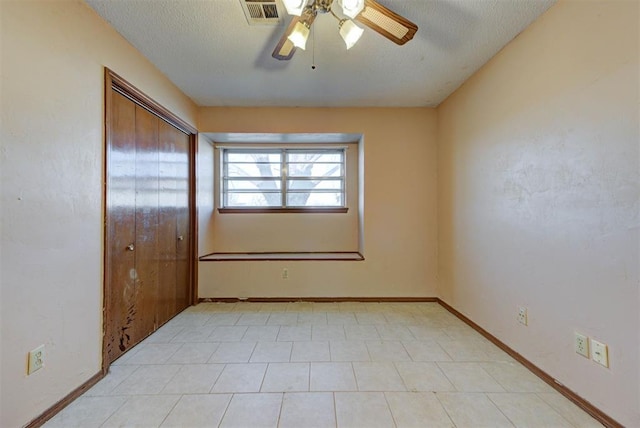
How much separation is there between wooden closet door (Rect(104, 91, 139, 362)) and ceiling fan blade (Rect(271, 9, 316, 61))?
127cm

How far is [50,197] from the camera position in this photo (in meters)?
1.51

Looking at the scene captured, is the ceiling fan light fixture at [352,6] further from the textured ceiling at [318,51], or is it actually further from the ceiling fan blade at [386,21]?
the textured ceiling at [318,51]

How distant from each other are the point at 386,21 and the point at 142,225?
237cm

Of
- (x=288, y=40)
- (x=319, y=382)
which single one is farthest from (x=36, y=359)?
(x=288, y=40)

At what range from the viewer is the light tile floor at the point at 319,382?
4.86 ft

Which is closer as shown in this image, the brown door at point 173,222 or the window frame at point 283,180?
the brown door at point 173,222

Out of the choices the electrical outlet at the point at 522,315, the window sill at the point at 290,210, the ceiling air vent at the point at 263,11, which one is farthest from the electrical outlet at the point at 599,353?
the window sill at the point at 290,210

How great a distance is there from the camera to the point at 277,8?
5.83ft

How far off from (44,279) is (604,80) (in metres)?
3.06

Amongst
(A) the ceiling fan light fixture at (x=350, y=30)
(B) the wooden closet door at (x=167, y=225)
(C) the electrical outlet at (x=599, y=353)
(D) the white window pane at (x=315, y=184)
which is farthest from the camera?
(D) the white window pane at (x=315, y=184)

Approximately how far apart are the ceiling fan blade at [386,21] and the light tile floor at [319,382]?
2.13 meters

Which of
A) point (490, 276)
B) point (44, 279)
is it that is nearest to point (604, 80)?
point (490, 276)

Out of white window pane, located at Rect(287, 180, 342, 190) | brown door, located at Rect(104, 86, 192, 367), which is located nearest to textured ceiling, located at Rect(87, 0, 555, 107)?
brown door, located at Rect(104, 86, 192, 367)

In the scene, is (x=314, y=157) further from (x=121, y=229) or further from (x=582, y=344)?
(x=582, y=344)
